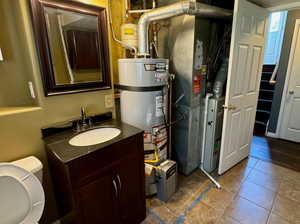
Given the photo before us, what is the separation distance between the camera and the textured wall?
2.56 m

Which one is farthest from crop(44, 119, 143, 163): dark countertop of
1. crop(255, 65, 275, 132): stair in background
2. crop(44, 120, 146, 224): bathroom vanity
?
crop(255, 65, 275, 132): stair in background

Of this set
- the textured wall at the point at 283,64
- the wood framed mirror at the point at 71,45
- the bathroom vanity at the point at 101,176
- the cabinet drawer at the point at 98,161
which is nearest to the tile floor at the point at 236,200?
the bathroom vanity at the point at 101,176

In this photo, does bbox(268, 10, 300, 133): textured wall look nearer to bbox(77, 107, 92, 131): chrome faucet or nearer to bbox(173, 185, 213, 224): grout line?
bbox(173, 185, 213, 224): grout line

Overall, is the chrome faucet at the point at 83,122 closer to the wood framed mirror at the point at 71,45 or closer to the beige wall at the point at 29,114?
the beige wall at the point at 29,114

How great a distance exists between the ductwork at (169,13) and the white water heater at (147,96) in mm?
201

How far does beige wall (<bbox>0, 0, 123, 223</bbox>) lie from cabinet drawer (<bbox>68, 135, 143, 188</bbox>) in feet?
1.73

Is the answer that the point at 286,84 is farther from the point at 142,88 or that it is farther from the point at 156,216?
the point at 156,216

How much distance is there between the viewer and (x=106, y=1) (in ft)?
4.74

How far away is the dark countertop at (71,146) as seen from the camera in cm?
95

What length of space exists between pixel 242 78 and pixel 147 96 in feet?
3.92

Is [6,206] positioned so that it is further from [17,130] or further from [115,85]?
[115,85]

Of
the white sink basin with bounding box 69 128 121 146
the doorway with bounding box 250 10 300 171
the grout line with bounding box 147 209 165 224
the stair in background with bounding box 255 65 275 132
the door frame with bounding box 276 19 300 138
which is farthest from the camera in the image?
the stair in background with bounding box 255 65 275 132

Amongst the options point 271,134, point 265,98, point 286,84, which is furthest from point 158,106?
point 265,98

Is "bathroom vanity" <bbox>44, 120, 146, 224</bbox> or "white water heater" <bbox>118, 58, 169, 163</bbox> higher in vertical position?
"white water heater" <bbox>118, 58, 169, 163</bbox>
